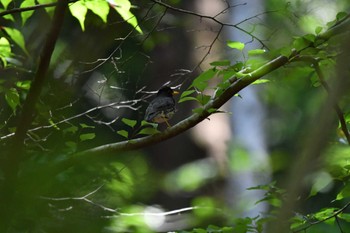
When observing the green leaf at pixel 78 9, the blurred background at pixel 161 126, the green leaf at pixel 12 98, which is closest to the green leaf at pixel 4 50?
the blurred background at pixel 161 126

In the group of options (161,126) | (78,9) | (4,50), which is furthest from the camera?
(161,126)

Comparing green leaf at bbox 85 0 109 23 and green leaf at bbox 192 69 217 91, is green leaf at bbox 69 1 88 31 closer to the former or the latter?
green leaf at bbox 85 0 109 23

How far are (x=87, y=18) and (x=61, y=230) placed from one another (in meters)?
1.53

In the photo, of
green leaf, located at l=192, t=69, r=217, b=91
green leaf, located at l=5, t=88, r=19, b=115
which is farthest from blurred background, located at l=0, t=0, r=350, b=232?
green leaf, located at l=192, t=69, r=217, b=91

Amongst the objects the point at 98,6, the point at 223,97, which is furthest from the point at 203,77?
the point at 98,6

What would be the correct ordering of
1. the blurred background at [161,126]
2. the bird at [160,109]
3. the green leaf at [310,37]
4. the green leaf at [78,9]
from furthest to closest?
the bird at [160,109], the green leaf at [78,9], the green leaf at [310,37], the blurred background at [161,126]

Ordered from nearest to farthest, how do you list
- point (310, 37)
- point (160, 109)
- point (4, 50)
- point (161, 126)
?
point (310, 37), point (4, 50), point (160, 109), point (161, 126)

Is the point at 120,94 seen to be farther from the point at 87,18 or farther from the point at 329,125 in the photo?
the point at 329,125

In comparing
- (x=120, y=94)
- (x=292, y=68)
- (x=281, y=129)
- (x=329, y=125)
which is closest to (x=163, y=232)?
(x=120, y=94)

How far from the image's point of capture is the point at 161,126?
156 inches

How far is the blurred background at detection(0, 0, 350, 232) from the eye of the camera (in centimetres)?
126

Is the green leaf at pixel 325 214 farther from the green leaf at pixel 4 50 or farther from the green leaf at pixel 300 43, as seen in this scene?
the green leaf at pixel 4 50

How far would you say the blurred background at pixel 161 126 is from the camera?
4.13ft

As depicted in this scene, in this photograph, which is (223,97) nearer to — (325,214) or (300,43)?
(300,43)
